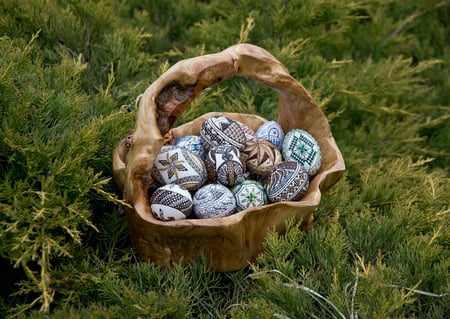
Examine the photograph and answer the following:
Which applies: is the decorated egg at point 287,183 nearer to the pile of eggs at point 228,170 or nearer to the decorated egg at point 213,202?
the pile of eggs at point 228,170

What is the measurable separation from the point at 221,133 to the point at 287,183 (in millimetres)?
236

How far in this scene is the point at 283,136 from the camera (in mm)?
2082

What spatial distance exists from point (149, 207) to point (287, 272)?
0.38 meters

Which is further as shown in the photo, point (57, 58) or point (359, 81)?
point (359, 81)

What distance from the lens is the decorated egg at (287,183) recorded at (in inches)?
73.3

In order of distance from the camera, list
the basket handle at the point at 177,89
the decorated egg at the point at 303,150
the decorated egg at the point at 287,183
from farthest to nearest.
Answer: the decorated egg at the point at 303,150 < the decorated egg at the point at 287,183 < the basket handle at the point at 177,89

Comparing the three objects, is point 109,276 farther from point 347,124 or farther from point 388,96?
point 388,96

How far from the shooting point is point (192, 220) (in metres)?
1.70

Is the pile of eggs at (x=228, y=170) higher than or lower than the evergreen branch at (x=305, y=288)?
higher

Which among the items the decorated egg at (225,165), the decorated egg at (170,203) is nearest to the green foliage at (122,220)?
the decorated egg at (170,203)

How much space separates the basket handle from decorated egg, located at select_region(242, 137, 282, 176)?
173 mm

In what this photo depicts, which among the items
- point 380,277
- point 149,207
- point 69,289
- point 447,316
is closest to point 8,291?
point 69,289

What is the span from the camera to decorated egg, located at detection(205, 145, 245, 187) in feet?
6.18

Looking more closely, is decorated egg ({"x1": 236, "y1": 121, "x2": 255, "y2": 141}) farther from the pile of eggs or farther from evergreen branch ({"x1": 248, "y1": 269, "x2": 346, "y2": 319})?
evergreen branch ({"x1": 248, "y1": 269, "x2": 346, "y2": 319})
